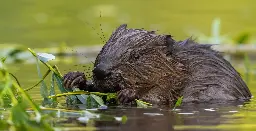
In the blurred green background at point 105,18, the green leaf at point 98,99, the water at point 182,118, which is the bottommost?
A: the water at point 182,118

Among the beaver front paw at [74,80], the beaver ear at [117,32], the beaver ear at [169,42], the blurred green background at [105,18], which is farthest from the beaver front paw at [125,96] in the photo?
the blurred green background at [105,18]

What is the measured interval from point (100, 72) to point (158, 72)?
2.08 ft

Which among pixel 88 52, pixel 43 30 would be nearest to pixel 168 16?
pixel 43 30

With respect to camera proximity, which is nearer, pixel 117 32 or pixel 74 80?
pixel 74 80

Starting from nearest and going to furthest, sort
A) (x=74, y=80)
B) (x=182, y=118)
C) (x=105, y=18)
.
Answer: (x=182, y=118)
(x=74, y=80)
(x=105, y=18)

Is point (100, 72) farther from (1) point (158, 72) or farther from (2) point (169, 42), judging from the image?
(2) point (169, 42)

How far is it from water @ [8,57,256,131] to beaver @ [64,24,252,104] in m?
0.27

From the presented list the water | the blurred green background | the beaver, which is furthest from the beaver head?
the blurred green background

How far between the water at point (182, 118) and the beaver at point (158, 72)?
271 mm

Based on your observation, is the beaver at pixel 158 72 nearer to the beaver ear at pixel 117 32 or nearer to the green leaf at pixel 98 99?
the beaver ear at pixel 117 32

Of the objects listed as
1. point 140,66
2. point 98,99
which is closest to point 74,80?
point 98,99

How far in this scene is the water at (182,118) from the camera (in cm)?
488

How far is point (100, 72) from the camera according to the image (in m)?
6.18

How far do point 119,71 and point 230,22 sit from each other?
30.5ft
